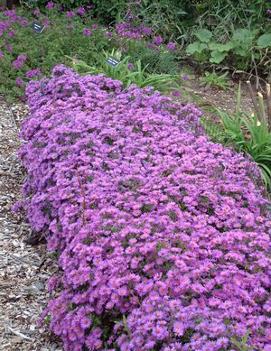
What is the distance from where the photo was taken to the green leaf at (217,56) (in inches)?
243

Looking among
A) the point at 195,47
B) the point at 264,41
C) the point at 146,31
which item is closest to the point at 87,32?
the point at 146,31

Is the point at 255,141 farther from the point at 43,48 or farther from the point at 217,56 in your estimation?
the point at 43,48

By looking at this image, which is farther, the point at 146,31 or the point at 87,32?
the point at 146,31

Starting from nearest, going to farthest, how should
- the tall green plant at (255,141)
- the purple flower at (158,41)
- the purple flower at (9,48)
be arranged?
the tall green plant at (255,141)
the purple flower at (9,48)
the purple flower at (158,41)

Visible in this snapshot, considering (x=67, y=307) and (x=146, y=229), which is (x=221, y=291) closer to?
(x=146, y=229)

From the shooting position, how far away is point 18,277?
10.6 feet

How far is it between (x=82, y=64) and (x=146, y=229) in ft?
9.31

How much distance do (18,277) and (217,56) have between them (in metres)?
3.78

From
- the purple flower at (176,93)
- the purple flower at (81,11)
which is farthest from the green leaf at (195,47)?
the purple flower at (81,11)

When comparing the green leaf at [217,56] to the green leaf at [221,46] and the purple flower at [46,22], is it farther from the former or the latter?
the purple flower at [46,22]

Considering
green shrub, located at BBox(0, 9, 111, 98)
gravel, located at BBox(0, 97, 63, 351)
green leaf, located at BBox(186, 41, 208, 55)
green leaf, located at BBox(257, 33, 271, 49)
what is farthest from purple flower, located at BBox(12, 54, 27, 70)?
green leaf, located at BBox(257, 33, 271, 49)

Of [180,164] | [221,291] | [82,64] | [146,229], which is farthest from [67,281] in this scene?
[82,64]

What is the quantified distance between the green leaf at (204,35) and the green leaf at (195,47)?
6 cm

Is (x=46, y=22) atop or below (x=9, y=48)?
atop
